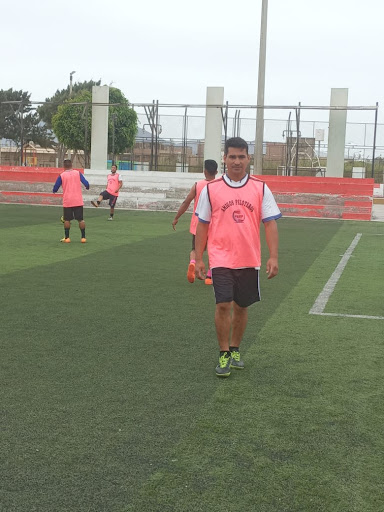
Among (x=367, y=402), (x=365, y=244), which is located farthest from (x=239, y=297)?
(x=365, y=244)

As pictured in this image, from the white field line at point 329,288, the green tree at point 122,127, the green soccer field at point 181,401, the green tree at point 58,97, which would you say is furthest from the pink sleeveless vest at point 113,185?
the green tree at point 58,97

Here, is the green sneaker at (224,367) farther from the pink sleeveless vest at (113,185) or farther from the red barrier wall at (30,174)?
the red barrier wall at (30,174)

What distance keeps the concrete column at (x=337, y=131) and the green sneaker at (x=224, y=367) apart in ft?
79.1

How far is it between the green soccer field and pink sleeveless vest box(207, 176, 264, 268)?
92cm

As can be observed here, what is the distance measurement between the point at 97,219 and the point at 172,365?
691 inches

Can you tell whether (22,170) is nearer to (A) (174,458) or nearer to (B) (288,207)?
(B) (288,207)

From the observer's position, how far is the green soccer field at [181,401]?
11.3 feet

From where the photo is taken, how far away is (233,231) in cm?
546

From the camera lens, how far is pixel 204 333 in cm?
685

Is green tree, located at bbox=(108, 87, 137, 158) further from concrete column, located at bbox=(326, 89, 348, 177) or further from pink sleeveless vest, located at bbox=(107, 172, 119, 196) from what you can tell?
pink sleeveless vest, located at bbox=(107, 172, 119, 196)

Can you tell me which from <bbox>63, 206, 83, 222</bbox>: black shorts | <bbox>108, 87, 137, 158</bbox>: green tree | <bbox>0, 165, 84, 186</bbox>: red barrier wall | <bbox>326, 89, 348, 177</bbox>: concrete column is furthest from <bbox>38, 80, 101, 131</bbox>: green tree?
<bbox>63, 206, 83, 222</bbox>: black shorts

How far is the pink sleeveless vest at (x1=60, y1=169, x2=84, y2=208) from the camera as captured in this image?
14570 millimetres

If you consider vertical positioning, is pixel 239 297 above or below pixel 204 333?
above

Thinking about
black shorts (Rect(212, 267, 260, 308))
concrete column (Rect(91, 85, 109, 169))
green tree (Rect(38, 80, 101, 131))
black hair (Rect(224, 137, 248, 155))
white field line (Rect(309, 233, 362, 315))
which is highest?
green tree (Rect(38, 80, 101, 131))
